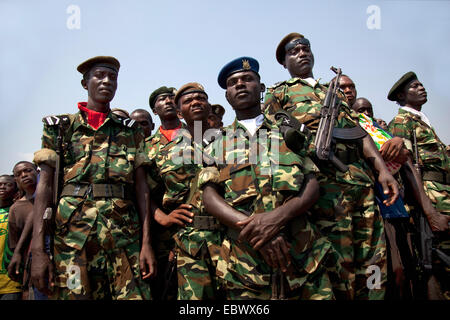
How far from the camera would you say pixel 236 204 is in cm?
290

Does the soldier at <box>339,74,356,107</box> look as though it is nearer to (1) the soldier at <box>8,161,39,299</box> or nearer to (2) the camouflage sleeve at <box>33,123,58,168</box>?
(2) the camouflage sleeve at <box>33,123,58,168</box>

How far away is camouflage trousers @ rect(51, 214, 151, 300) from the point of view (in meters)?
3.15

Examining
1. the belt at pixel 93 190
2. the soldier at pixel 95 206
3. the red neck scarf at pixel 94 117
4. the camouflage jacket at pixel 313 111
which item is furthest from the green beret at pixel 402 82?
the belt at pixel 93 190

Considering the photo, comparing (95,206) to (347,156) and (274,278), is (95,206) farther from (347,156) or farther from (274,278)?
(347,156)

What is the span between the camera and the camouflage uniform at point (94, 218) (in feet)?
10.5

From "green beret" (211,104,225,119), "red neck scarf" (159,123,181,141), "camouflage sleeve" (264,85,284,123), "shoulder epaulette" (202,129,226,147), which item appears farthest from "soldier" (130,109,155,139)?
"shoulder epaulette" (202,129,226,147)

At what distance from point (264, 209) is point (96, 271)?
5.50 ft

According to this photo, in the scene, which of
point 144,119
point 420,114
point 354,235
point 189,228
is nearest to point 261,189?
point 189,228

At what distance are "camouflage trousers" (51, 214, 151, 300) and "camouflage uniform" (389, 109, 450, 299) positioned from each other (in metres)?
3.87

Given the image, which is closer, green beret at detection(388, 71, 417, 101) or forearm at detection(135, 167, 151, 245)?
forearm at detection(135, 167, 151, 245)

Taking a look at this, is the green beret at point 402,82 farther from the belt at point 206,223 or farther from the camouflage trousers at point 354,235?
the belt at point 206,223
